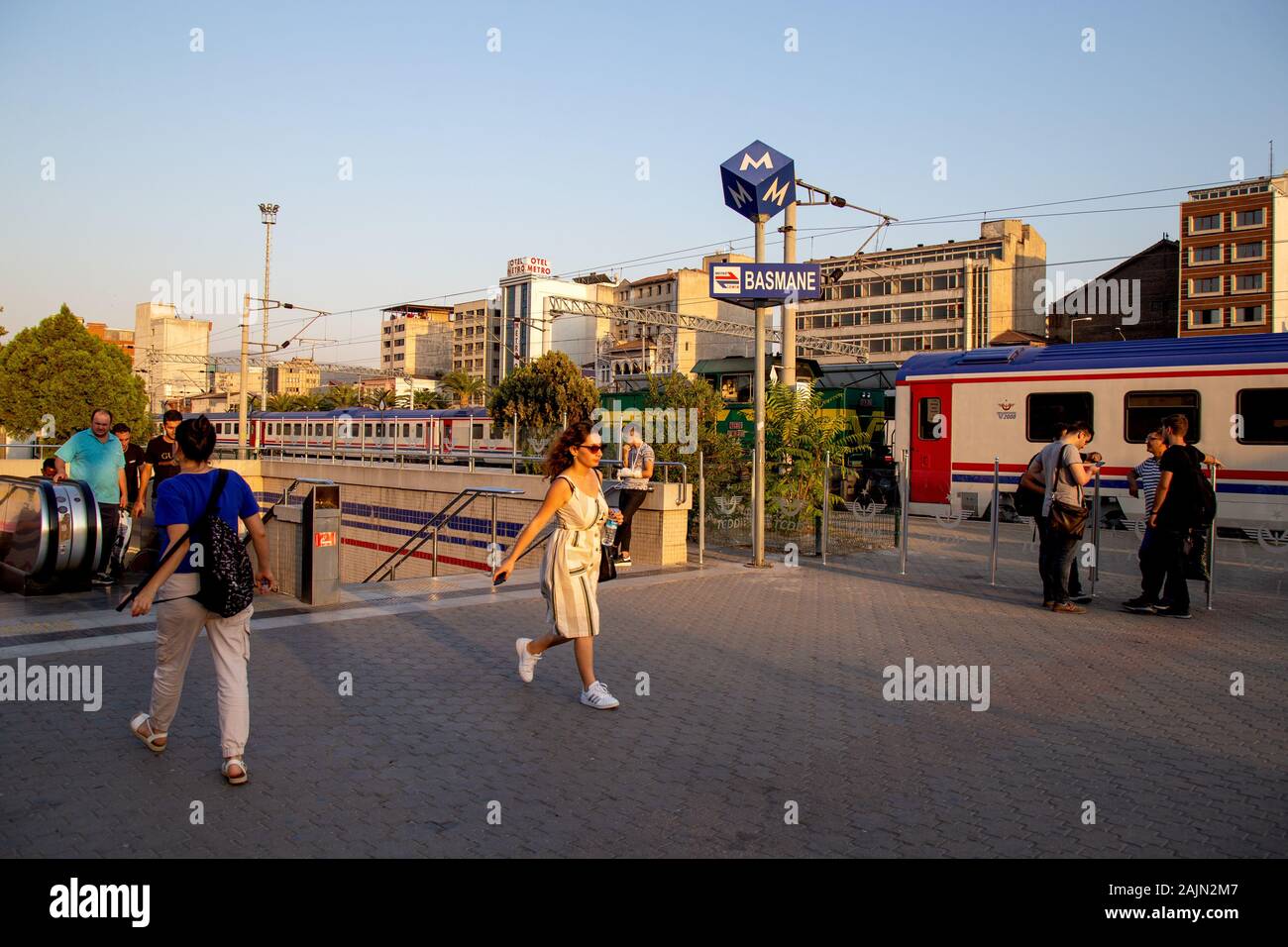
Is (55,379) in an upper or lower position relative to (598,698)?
upper

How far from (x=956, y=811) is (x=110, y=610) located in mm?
8082

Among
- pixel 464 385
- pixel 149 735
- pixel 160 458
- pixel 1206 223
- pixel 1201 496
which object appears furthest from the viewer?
pixel 464 385

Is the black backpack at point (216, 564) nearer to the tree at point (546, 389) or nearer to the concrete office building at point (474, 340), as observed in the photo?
the tree at point (546, 389)

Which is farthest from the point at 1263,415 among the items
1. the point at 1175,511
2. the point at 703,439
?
the point at 703,439

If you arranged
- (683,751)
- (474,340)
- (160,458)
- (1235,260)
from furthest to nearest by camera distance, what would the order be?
(474,340) < (1235,260) < (160,458) < (683,751)

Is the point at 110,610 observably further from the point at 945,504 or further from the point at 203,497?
the point at 945,504

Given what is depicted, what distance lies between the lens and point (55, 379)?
1642 inches

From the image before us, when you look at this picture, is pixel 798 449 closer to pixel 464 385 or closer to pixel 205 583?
pixel 205 583

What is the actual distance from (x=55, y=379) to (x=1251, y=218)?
243 feet

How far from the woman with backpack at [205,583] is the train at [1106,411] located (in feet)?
38.4

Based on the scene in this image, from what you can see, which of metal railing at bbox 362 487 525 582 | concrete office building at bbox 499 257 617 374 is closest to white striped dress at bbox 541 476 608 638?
metal railing at bbox 362 487 525 582

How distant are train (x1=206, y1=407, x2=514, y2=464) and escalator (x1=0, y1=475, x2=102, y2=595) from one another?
16978 millimetres

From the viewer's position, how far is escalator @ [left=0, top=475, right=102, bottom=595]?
966cm

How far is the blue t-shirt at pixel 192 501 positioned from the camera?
490 centimetres
